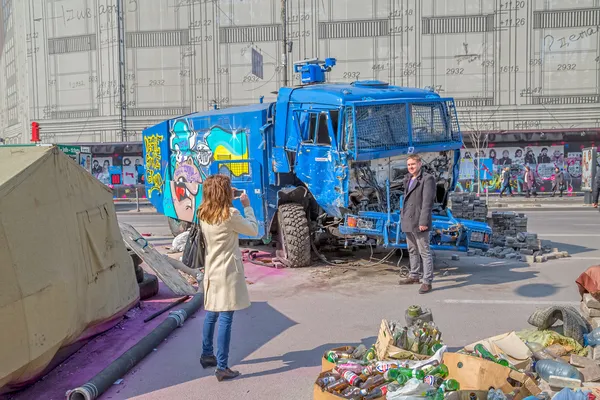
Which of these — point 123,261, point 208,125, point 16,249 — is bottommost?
point 123,261

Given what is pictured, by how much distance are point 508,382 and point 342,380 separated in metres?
1.23

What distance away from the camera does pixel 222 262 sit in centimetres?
521

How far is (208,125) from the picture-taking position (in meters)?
12.2

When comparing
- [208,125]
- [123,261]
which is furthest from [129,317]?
[208,125]

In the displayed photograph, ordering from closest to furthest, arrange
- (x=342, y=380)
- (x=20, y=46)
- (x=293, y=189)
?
1. (x=342, y=380)
2. (x=293, y=189)
3. (x=20, y=46)

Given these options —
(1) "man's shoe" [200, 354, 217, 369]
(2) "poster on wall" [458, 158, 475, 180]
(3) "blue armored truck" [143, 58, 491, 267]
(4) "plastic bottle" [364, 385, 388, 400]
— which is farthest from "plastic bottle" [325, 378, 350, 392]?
(2) "poster on wall" [458, 158, 475, 180]

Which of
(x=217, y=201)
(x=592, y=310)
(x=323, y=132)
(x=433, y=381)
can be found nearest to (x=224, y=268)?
(x=217, y=201)

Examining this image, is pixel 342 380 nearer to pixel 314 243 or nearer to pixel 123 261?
pixel 123 261

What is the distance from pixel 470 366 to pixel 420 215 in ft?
13.2

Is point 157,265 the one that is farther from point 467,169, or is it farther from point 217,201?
point 467,169

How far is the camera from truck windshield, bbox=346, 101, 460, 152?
30.6ft

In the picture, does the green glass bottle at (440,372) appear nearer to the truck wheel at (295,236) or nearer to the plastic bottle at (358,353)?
the plastic bottle at (358,353)

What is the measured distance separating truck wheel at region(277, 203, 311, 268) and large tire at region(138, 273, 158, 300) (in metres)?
2.71

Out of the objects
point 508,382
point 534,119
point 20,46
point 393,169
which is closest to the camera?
point 508,382
